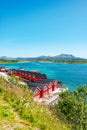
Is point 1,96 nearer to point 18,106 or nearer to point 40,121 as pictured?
point 18,106

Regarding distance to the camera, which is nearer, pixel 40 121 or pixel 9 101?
pixel 40 121

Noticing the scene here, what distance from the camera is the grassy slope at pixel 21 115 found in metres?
6.43

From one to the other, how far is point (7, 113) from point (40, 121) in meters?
1.26

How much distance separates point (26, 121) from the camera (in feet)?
22.7

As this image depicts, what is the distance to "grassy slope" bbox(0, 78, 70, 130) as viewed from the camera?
6.43m

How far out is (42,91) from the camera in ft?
148

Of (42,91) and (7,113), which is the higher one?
(7,113)

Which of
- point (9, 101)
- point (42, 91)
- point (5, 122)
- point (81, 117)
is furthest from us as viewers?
point (42, 91)

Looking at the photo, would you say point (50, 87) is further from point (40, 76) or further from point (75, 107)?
point (75, 107)

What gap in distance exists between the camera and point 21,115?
7.30 meters

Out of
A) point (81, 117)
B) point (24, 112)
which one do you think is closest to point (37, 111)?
point (24, 112)

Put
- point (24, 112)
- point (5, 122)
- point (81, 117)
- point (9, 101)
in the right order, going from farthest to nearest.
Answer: point (81, 117) → point (9, 101) → point (24, 112) → point (5, 122)

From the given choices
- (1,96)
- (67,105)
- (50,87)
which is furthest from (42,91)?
(1,96)

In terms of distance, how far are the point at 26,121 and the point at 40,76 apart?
214ft
